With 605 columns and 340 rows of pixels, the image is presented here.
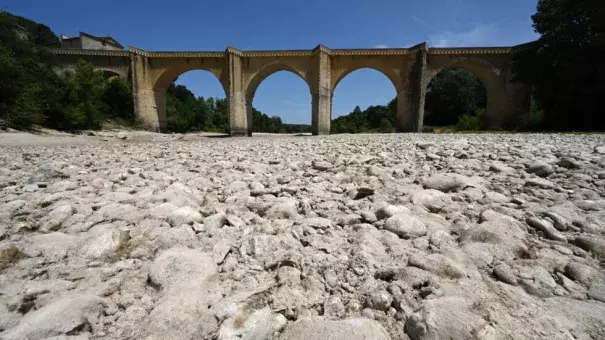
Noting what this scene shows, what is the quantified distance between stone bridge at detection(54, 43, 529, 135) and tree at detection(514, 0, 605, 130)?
182 cm

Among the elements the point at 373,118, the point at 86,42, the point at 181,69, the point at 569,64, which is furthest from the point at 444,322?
the point at 373,118

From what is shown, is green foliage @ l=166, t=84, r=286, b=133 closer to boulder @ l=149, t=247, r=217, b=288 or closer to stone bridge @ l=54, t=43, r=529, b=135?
stone bridge @ l=54, t=43, r=529, b=135

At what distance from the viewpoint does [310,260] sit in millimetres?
1428

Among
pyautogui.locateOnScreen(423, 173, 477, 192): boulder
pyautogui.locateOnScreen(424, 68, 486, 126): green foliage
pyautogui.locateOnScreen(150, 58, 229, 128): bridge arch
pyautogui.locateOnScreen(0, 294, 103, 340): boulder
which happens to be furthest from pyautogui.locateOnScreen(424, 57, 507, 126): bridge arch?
pyautogui.locateOnScreen(0, 294, 103, 340): boulder

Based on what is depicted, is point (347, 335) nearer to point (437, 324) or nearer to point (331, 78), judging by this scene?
point (437, 324)

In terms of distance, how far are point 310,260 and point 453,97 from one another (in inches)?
1390

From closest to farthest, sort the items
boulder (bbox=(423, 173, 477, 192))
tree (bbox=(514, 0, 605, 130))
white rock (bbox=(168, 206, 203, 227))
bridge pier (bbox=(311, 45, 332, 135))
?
white rock (bbox=(168, 206, 203, 227))
boulder (bbox=(423, 173, 477, 192))
tree (bbox=(514, 0, 605, 130))
bridge pier (bbox=(311, 45, 332, 135))

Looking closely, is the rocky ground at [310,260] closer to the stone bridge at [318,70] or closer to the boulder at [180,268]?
the boulder at [180,268]

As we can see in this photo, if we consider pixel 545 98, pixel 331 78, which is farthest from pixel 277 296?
pixel 545 98

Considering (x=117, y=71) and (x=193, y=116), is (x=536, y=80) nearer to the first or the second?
(x=117, y=71)

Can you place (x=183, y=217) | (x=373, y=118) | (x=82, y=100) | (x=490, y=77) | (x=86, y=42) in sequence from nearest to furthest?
(x=183, y=217) < (x=82, y=100) < (x=490, y=77) < (x=86, y=42) < (x=373, y=118)

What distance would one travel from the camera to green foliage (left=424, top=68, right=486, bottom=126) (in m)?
30.0

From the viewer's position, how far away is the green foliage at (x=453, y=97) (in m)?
30.0

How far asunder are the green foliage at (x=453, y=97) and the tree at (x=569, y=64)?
1756 cm
